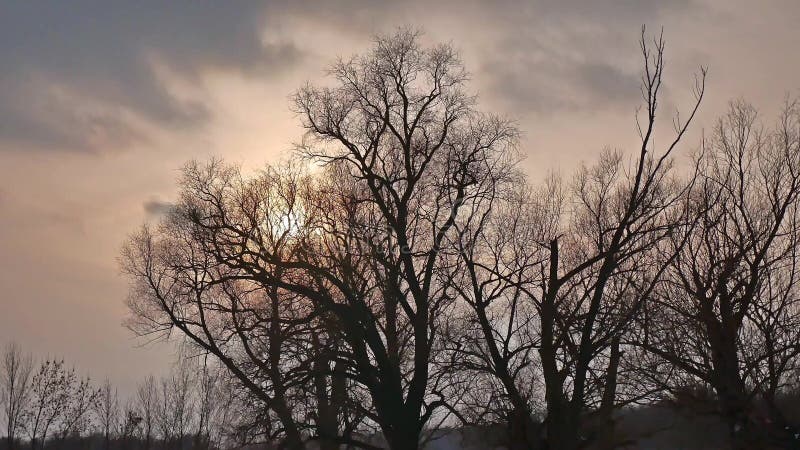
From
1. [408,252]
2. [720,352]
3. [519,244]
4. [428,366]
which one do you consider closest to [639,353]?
[519,244]

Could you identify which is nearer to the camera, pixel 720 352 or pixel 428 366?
pixel 720 352

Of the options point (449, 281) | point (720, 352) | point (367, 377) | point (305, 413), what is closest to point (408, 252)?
point (449, 281)

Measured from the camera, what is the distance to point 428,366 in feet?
76.9

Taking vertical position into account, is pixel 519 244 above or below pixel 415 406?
above

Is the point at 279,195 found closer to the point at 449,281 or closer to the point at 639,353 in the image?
the point at 449,281

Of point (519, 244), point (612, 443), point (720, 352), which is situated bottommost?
point (612, 443)

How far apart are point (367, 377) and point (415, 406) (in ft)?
5.78

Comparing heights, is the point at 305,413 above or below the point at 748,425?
above

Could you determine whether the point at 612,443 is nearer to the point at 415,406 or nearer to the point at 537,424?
the point at 537,424

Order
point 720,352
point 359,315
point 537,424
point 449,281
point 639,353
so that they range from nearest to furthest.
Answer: point 537,424, point 720,352, point 359,315, point 449,281, point 639,353

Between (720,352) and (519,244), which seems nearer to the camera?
(720,352)

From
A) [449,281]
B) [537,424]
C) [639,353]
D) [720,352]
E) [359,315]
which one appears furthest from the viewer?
[639,353]

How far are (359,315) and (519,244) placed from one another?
6.11 m

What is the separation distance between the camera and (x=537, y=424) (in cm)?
579
